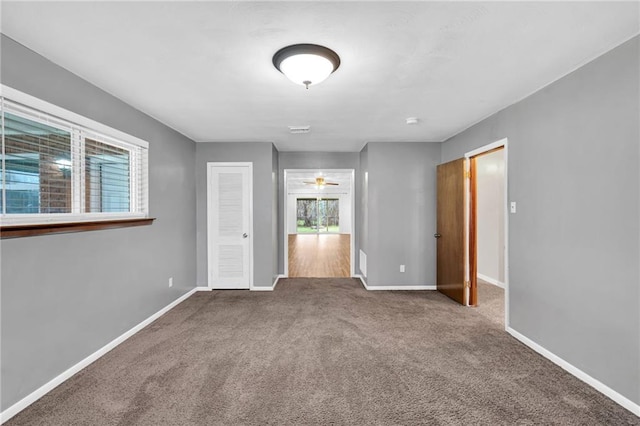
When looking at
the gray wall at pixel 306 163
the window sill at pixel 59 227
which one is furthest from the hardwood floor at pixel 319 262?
the window sill at pixel 59 227

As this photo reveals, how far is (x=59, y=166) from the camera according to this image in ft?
7.46

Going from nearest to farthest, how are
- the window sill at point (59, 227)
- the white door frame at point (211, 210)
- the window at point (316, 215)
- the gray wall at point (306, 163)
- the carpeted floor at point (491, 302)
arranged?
the window sill at point (59, 227) < the carpeted floor at point (491, 302) < the white door frame at point (211, 210) < the gray wall at point (306, 163) < the window at point (316, 215)

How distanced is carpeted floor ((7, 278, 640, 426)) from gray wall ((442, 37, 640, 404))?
0.30 m

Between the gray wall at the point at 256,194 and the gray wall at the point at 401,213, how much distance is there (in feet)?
5.36

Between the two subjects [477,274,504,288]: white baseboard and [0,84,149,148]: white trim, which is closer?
[0,84,149,148]: white trim

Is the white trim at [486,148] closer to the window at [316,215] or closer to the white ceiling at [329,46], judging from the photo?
the white ceiling at [329,46]

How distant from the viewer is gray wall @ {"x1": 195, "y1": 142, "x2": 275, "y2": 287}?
4684 millimetres

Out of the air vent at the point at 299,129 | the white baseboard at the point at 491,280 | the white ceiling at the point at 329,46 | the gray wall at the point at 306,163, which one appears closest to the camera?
the white ceiling at the point at 329,46

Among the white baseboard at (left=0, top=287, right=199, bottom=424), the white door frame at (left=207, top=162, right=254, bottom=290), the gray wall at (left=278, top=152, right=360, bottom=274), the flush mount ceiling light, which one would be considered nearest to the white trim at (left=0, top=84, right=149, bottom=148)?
the white door frame at (left=207, top=162, right=254, bottom=290)

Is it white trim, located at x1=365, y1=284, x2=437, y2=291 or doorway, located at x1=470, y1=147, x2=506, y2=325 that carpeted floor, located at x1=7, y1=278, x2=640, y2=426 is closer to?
white trim, located at x1=365, y1=284, x2=437, y2=291

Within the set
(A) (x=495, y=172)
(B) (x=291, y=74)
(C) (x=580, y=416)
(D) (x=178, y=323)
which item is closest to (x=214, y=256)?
(D) (x=178, y=323)

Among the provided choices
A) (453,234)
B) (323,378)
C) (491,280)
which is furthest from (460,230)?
(323,378)

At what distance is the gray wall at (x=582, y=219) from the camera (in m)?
1.91

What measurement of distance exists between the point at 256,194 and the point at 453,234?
3068 mm
